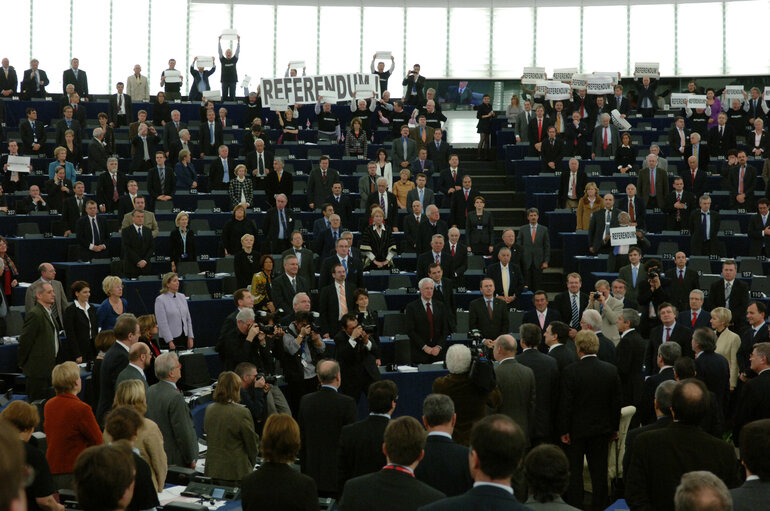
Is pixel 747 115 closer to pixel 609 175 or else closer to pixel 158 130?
pixel 609 175

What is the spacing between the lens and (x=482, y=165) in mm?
19625

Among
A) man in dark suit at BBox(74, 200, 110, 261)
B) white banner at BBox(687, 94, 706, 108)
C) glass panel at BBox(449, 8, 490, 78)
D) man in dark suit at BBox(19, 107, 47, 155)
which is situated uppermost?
glass panel at BBox(449, 8, 490, 78)

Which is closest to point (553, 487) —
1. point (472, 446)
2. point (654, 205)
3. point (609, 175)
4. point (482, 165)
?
point (472, 446)

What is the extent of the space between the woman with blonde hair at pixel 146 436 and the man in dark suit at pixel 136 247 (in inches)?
294

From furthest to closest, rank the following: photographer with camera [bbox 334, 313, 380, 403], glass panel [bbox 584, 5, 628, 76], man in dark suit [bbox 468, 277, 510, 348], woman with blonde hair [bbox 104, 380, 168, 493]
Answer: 1. glass panel [bbox 584, 5, 628, 76]
2. man in dark suit [bbox 468, 277, 510, 348]
3. photographer with camera [bbox 334, 313, 380, 403]
4. woman with blonde hair [bbox 104, 380, 168, 493]

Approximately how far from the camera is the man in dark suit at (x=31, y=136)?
57.9 ft

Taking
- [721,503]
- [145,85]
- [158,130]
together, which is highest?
[145,85]

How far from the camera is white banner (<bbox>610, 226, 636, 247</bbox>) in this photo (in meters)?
12.7

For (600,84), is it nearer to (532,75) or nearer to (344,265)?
(532,75)

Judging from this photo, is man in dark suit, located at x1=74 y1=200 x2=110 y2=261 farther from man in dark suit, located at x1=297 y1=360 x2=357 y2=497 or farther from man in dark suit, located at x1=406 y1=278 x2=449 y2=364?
man in dark suit, located at x1=297 y1=360 x2=357 y2=497

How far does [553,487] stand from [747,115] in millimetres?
18392

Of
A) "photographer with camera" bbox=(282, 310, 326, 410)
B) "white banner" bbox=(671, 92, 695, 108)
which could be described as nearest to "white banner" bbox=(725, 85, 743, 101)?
"white banner" bbox=(671, 92, 695, 108)

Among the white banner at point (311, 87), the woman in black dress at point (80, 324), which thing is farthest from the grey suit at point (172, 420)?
the white banner at point (311, 87)

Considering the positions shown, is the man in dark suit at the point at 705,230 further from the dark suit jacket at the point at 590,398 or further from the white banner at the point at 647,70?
the white banner at the point at 647,70
